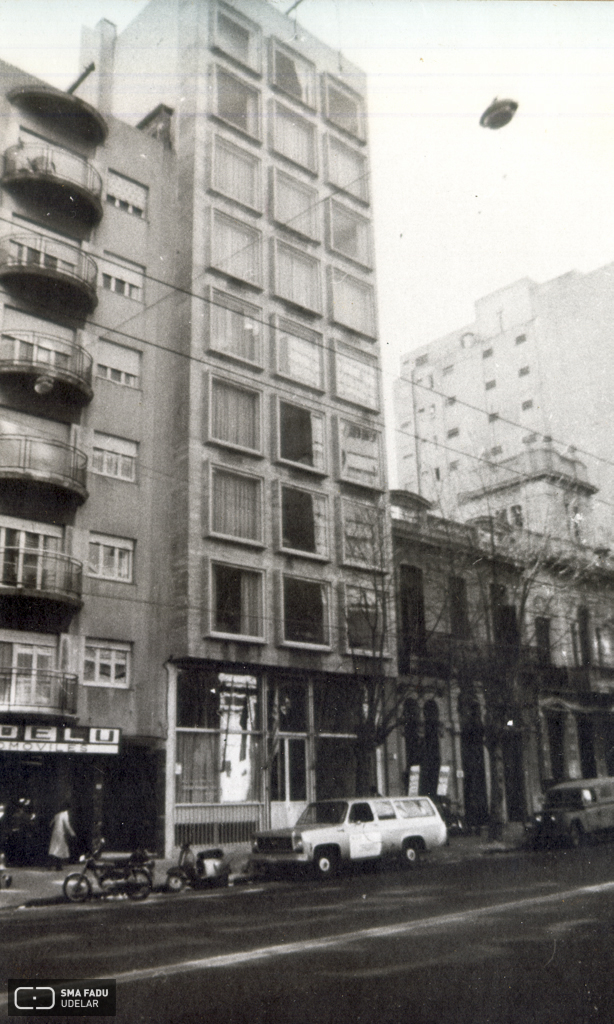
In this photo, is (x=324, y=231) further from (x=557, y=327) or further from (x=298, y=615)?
(x=557, y=327)

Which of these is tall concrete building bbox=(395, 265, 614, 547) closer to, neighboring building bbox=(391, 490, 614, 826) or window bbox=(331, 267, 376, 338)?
neighboring building bbox=(391, 490, 614, 826)

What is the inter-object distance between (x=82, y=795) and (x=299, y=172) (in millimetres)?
23219

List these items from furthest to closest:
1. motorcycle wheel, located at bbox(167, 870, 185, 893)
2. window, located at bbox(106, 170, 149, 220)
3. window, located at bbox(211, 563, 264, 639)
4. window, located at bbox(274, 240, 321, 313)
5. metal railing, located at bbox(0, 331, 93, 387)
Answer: window, located at bbox(274, 240, 321, 313) → window, located at bbox(106, 170, 149, 220) → window, located at bbox(211, 563, 264, 639) → metal railing, located at bbox(0, 331, 93, 387) → motorcycle wheel, located at bbox(167, 870, 185, 893)

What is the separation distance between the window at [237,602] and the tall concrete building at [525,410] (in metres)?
11.0

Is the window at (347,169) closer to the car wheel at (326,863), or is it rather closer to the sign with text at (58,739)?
the sign with text at (58,739)

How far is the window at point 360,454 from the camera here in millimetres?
31859

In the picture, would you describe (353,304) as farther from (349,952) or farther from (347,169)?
(349,952)

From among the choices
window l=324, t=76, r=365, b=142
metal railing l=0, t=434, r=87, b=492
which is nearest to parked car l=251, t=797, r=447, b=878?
metal railing l=0, t=434, r=87, b=492

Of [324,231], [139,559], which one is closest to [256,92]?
[324,231]

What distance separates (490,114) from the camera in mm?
12352

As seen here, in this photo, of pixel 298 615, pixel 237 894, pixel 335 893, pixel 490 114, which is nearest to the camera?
pixel 490 114

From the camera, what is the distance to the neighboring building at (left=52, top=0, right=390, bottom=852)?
86.5 feet

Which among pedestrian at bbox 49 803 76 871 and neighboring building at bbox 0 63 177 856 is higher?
neighboring building at bbox 0 63 177 856

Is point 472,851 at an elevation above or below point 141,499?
below
